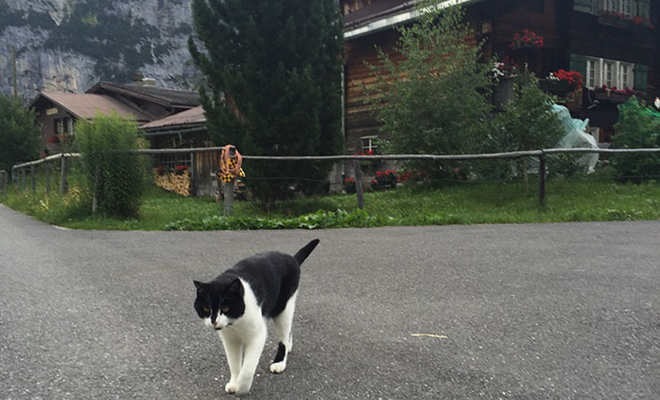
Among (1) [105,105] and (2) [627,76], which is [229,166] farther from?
(1) [105,105]

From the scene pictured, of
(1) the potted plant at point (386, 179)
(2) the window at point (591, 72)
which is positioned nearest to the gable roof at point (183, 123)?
(1) the potted plant at point (386, 179)

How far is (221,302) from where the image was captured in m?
2.71

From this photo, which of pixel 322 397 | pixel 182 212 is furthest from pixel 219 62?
pixel 322 397

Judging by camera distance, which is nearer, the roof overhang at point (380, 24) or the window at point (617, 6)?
the roof overhang at point (380, 24)

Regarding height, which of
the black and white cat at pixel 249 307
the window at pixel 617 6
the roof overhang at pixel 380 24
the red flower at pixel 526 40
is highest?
the window at pixel 617 6

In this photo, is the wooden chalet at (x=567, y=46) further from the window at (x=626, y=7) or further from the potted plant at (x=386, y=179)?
the potted plant at (x=386, y=179)

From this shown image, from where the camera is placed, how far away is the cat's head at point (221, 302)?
2699 millimetres

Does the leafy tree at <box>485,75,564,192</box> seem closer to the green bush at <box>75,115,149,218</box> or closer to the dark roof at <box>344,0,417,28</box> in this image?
the green bush at <box>75,115,149,218</box>

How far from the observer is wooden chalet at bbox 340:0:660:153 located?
766 inches

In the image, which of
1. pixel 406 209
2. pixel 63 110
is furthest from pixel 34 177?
pixel 63 110

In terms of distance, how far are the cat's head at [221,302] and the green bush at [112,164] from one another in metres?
8.87

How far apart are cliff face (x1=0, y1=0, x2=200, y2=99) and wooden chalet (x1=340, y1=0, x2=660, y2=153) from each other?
49347 mm

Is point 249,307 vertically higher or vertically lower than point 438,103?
lower

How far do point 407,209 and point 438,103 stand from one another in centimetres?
405
